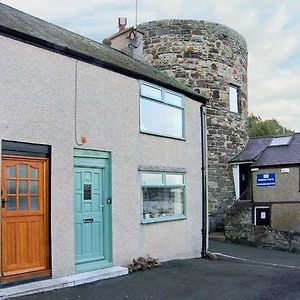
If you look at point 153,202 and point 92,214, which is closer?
point 92,214

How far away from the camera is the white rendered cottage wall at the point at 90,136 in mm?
7891

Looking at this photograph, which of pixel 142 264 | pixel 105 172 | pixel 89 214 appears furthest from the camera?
pixel 142 264

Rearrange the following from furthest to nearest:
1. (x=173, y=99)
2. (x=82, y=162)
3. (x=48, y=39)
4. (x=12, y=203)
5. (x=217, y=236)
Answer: (x=217, y=236) < (x=173, y=99) < (x=82, y=162) < (x=48, y=39) < (x=12, y=203)

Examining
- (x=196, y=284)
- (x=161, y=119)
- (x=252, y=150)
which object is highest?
(x=161, y=119)

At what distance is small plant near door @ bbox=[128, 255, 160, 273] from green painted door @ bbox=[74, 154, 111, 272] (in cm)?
62

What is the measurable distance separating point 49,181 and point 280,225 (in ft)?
42.6

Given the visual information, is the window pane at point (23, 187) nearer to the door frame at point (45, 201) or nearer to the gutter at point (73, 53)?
the door frame at point (45, 201)

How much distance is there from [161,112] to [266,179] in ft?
30.8

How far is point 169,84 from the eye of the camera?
A: 11.8 m

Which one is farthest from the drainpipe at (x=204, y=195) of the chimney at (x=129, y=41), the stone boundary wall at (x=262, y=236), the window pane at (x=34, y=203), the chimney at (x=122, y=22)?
the window pane at (x=34, y=203)

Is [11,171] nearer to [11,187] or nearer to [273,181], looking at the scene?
[11,187]

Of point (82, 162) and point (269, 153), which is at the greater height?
point (269, 153)

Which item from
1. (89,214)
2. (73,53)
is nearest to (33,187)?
(89,214)

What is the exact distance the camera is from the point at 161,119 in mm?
11641
